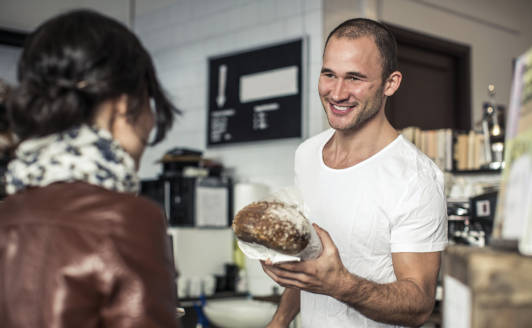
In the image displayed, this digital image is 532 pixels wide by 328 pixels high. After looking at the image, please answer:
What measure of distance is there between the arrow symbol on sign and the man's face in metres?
3.05

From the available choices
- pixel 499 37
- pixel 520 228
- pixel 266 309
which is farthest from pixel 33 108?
pixel 499 37

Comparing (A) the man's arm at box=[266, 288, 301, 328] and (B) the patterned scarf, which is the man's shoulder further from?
(B) the patterned scarf

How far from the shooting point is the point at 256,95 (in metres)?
4.57

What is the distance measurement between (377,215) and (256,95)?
9.70 ft

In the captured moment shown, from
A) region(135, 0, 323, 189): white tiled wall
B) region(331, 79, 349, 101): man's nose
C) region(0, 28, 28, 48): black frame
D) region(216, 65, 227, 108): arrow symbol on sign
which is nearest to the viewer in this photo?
region(331, 79, 349, 101): man's nose

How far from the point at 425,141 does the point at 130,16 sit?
3.18 meters

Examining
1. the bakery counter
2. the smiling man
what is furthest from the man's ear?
the bakery counter

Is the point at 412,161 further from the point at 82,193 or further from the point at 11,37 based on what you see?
the point at 11,37

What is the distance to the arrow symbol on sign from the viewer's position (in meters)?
4.81

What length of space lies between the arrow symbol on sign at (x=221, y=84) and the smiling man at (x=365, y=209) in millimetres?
2949

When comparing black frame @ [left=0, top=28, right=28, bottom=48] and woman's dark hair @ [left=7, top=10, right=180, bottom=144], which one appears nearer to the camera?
woman's dark hair @ [left=7, top=10, right=180, bottom=144]

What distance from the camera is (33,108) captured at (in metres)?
0.94

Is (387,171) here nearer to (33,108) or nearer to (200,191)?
(33,108)

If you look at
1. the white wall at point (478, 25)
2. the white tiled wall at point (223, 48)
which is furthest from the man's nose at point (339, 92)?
the white wall at point (478, 25)
